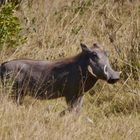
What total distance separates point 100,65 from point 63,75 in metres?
0.42

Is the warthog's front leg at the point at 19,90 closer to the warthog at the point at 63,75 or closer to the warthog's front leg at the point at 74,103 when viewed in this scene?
the warthog at the point at 63,75

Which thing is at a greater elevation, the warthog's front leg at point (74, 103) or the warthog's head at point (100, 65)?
the warthog's head at point (100, 65)

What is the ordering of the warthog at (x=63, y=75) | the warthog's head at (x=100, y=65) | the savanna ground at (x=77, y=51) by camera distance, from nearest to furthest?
the savanna ground at (x=77, y=51)
the warthog's head at (x=100, y=65)
the warthog at (x=63, y=75)

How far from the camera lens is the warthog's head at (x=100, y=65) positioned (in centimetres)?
638

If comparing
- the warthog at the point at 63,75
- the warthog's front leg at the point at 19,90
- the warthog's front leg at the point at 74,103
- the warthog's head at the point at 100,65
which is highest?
the warthog's head at the point at 100,65

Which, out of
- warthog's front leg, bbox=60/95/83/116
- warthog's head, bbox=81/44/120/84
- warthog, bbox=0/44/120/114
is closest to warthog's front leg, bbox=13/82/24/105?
warthog, bbox=0/44/120/114

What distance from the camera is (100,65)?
6449 mm

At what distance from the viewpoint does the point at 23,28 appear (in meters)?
9.12

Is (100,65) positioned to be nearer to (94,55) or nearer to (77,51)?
(94,55)

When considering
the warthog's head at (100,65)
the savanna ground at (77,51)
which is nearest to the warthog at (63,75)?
the warthog's head at (100,65)

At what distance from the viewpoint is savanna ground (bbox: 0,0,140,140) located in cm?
547

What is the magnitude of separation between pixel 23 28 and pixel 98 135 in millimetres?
3819

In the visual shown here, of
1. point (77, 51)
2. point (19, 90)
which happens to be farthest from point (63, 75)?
point (77, 51)

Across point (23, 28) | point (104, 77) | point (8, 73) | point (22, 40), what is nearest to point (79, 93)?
point (104, 77)
